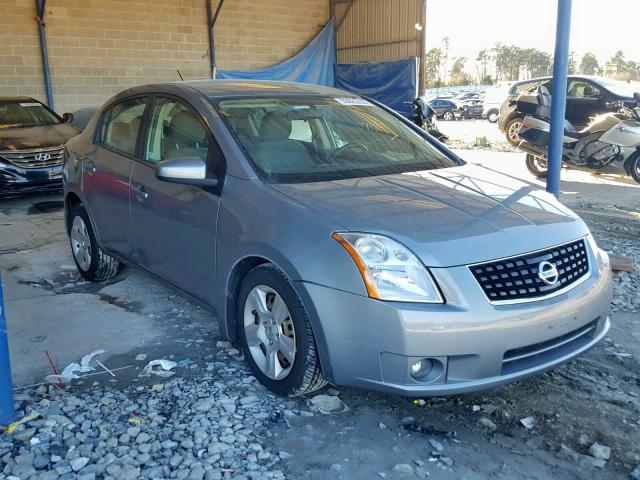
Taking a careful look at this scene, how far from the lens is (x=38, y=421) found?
2.87 m

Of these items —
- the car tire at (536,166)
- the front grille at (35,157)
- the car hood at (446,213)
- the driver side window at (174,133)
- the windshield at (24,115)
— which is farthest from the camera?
the car tire at (536,166)

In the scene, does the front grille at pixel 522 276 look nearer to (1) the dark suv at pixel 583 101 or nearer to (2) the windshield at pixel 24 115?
(1) the dark suv at pixel 583 101

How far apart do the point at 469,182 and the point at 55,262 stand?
13.3ft

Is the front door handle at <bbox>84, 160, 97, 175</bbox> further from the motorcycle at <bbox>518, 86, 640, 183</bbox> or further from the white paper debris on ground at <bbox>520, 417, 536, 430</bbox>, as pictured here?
the motorcycle at <bbox>518, 86, 640, 183</bbox>

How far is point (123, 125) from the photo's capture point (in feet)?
14.6

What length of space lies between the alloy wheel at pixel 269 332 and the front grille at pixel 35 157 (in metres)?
6.47

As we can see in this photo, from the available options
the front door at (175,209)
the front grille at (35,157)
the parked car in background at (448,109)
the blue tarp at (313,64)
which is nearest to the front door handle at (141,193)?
the front door at (175,209)

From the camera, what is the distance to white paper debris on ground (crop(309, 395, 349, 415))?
3029 millimetres

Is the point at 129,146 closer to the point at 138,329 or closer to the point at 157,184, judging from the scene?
the point at 157,184

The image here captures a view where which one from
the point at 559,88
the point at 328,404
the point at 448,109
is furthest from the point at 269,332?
the point at 448,109

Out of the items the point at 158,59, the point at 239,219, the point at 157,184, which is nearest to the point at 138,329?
the point at 157,184

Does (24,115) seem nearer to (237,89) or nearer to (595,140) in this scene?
(237,89)

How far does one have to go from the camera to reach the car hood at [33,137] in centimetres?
868

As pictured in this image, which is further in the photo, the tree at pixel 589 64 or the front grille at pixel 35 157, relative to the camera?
the tree at pixel 589 64
